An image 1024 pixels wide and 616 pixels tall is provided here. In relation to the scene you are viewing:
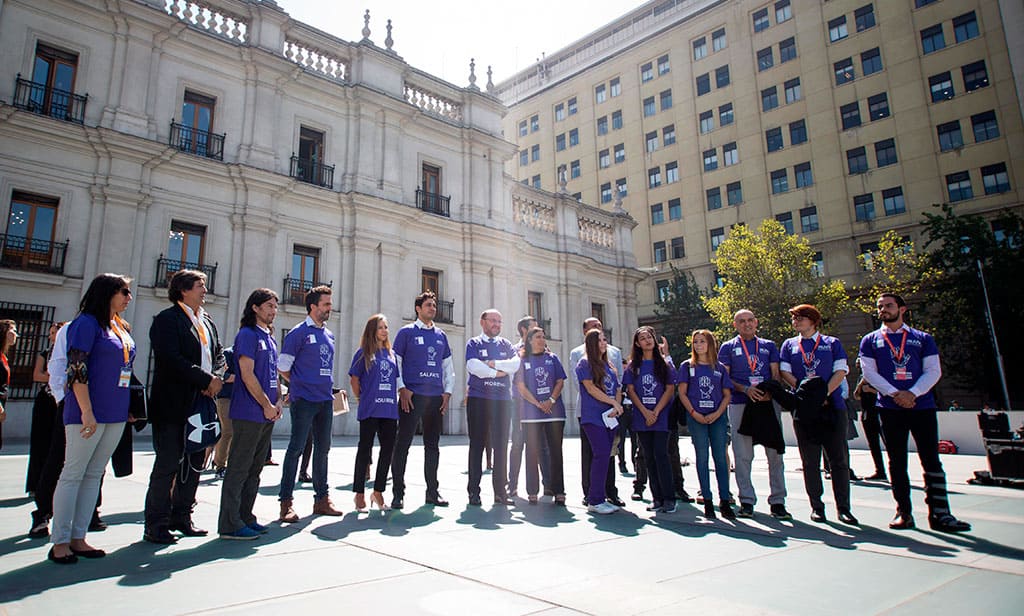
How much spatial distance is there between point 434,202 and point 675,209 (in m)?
22.4

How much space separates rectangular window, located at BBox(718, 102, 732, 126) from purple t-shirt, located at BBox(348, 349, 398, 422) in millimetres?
38141

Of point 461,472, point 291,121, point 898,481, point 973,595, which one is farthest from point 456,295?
point 973,595

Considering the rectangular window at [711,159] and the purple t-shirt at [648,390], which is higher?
the rectangular window at [711,159]

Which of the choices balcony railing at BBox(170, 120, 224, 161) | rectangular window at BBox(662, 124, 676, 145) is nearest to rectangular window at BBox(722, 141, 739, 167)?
rectangular window at BBox(662, 124, 676, 145)

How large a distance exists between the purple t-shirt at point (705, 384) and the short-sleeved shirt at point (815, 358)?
615mm

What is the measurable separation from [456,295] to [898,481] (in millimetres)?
19127

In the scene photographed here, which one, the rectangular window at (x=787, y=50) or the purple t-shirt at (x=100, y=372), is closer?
the purple t-shirt at (x=100, y=372)

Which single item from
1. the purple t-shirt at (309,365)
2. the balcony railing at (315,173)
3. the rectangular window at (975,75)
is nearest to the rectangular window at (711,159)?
the rectangular window at (975,75)

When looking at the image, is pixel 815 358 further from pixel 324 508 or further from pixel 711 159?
pixel 711 159

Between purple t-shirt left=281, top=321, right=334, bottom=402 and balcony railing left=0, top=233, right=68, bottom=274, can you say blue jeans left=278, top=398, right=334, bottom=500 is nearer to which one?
purple t-shirt left=281, top=321, right=334, bottom=402

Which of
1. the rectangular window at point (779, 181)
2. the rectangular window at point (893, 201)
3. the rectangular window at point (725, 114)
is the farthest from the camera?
the rectangular window at point (725, 114)

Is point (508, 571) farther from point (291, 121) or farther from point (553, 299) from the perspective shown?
point (553, 299)

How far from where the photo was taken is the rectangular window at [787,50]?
3559 centimetres

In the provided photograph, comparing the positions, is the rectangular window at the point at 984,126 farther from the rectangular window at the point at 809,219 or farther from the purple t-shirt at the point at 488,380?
the purple t-shirt at the point at 488,380
